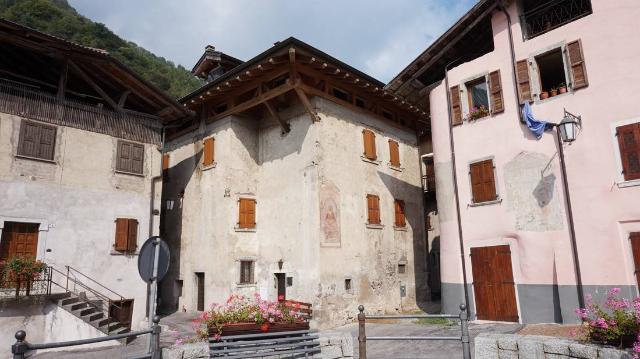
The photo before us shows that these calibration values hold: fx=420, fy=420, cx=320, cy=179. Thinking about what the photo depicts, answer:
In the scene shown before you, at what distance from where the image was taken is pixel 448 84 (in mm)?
14984

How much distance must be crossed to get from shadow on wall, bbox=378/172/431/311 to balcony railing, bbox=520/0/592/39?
8.42m

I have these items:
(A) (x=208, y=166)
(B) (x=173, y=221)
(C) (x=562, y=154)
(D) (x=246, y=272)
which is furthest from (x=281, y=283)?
(C) (x=562, y=154)

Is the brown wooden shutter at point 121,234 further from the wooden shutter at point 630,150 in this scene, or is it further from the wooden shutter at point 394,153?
the wooden shutter at point 630,150

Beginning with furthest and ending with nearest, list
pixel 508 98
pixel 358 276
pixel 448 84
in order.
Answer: pixel 358 276 < pixel 448 84 < pixel 508 98

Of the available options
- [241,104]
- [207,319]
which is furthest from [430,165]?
[207,319]

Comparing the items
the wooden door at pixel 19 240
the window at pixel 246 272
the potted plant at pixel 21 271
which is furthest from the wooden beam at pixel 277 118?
the potted plant at pixel 21 271

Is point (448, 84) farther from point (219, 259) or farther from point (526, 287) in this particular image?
point (219, 259)

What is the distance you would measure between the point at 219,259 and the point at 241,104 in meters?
6.71

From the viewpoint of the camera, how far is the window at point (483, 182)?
13.3 m

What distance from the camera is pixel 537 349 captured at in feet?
21.1

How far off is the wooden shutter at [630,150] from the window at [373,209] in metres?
9.28

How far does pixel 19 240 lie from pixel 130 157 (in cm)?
476

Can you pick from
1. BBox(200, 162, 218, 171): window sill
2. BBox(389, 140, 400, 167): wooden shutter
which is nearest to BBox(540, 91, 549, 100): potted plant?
BBox(389, 140, 400, 167): wooden shutter

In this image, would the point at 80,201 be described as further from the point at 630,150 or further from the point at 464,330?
the point at 630,150
